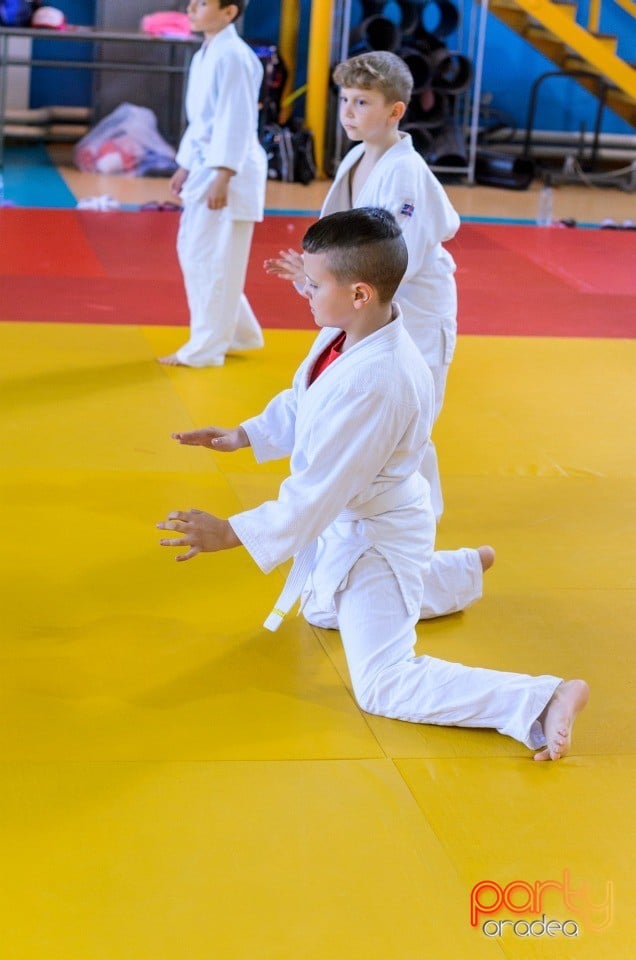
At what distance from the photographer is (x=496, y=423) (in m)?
5.26

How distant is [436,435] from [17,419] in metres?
1.64

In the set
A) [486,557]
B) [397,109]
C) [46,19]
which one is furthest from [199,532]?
[46,19]

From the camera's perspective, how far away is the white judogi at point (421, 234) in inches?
150

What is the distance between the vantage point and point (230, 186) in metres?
5.65

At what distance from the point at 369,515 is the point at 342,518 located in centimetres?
Answer: 8

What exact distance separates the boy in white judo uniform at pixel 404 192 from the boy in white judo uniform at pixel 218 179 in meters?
1.56

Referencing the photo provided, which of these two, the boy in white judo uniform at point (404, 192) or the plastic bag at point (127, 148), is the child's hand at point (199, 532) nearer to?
the boy in white judo uniform at point (404, 192)

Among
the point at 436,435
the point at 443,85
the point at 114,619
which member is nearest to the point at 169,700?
the point at 114,619

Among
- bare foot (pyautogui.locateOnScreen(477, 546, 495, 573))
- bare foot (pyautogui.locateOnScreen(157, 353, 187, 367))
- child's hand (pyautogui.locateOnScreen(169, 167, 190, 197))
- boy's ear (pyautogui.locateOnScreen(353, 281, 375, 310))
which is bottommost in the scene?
bare foot (pyautogui.locateOnScreen(157, 353, 187, 367))

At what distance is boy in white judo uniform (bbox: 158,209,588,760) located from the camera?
289cm

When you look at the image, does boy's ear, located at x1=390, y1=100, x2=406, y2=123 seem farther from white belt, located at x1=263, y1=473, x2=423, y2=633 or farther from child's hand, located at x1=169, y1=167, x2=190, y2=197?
child's hand, located at x1=169, y1=167, x2=190, y2=197

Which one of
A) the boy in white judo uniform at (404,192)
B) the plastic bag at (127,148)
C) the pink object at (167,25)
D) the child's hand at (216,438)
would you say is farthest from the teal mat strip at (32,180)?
the child's hand at (216,438)

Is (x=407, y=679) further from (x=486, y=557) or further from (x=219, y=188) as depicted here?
(x=219, y=188)

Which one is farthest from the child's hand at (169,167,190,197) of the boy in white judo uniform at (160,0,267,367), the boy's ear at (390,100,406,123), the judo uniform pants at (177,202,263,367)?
the boy's ear at (390,100,406,123)
